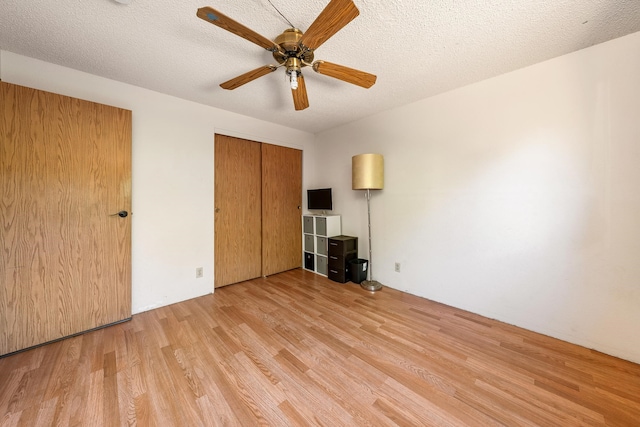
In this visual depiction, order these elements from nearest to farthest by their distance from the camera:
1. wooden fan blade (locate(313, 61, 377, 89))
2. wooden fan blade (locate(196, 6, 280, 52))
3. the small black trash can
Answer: wooden fan blade (locate(196, 6, 280, 52))
wooden fan blade (locate(313, 61, 377, 89))
the small black trash can

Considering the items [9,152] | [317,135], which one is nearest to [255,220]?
[317,135]

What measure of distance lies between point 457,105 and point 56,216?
376cm

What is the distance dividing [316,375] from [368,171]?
2107 millimetres

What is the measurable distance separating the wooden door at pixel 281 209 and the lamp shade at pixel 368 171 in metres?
1.24

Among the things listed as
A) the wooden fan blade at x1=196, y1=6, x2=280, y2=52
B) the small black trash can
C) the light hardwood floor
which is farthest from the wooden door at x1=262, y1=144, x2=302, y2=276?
the wooden fan blade at x1=196, y1=6, x2=280, y2=52

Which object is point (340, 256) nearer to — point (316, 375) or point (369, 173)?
point (369, 173)

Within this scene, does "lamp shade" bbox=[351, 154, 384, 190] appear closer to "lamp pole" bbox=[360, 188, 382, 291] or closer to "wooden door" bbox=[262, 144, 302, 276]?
"lamp pole" bbox=[360, 188, 382, 291]

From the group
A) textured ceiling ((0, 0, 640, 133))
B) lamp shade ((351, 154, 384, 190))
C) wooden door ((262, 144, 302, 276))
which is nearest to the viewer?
textured ceiling ((0, 0, 640, 133))

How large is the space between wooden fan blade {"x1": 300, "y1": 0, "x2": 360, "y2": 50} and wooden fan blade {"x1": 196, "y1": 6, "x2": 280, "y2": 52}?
23 centimetres

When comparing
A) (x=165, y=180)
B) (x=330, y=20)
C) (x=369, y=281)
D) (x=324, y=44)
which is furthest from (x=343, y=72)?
Answer: (x=369, y=281)

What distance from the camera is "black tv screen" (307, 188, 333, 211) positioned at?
3.42 meters

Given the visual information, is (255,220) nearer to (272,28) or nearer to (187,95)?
(187,95)

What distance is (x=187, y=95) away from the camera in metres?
2.45

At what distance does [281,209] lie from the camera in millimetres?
3543
